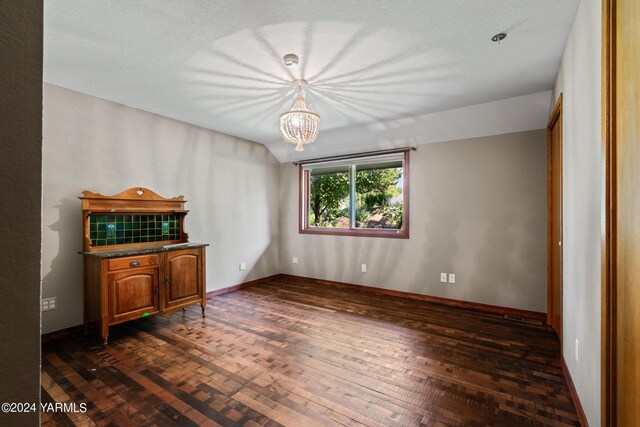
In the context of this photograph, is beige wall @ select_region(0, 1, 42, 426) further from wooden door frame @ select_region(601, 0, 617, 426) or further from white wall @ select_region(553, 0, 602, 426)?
white wall @ select_region(553, 0, 602, 426)

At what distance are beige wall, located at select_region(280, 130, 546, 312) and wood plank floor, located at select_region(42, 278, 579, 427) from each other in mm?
487

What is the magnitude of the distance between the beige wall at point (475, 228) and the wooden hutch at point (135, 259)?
257 centimetres

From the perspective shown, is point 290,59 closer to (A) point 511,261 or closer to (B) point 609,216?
(B) point 609,216

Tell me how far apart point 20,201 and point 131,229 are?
127 inches

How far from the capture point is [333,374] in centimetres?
219

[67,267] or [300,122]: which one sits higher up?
[300,122]

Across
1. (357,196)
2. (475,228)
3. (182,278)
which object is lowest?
(182,278)

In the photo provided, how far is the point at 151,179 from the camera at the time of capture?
3.60m

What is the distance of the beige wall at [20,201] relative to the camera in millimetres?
516

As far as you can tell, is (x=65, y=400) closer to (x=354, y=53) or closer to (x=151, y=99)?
(x=151, y=99)

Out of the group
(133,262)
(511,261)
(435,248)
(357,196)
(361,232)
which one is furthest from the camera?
(357,196)

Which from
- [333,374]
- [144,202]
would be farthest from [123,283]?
[333,374]

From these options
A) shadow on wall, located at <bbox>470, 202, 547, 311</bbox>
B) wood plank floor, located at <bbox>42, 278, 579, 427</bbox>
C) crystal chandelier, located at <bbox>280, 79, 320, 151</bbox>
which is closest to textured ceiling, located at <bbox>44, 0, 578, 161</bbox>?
crystal chandelier, located at <bbox>280, 79, 320, 151</bbox>

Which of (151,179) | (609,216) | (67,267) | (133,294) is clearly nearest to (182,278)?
(133,294)
